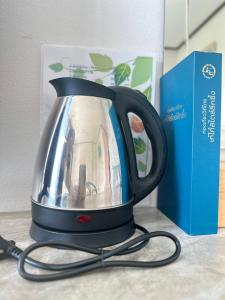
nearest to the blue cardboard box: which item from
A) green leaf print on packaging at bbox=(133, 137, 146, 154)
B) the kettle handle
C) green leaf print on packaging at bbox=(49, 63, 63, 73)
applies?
the kettle handle

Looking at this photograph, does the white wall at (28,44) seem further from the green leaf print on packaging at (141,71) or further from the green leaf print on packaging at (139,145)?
the green leaf print on packaging at (139,145)

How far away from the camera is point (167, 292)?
0.28 meters

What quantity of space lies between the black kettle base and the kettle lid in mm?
202

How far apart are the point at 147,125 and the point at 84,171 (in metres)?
0.14

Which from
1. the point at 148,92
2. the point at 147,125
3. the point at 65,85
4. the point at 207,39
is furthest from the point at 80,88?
the point at 207,39

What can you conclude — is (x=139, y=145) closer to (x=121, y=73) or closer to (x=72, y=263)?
(x=121, y=73)

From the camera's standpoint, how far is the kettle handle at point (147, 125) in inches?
17.6

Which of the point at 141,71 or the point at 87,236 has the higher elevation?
the point at 141,71

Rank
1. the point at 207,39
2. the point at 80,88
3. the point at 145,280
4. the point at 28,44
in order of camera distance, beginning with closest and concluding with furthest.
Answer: the point at 145,280, the point at 80,88, the point at 28,44, the point at 207,39

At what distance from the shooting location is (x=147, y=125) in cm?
46

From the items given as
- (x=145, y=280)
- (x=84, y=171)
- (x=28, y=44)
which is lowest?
(x=145, y=280)

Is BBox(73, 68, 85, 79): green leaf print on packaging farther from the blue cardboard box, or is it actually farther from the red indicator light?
the red indicator light

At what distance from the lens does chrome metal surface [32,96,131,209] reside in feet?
1.29

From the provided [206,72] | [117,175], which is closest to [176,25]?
[206,72]
